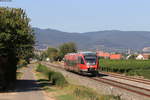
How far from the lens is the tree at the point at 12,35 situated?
2636cm

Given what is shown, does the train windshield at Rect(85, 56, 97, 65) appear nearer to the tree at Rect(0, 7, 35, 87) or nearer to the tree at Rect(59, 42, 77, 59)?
the tree at Rect(0, 7, 35, 87)

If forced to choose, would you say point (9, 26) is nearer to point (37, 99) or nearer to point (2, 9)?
point (2, 9)

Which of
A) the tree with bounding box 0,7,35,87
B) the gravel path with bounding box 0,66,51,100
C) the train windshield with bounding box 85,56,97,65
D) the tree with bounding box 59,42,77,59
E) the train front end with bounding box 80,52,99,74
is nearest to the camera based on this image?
the gravel path with bounding box 0,66,51,100

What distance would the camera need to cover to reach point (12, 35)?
2691 centimetres

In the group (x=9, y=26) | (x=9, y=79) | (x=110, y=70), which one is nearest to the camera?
(x=9, y=26)

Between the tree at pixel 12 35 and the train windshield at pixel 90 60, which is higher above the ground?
the tree at pixel 12 35

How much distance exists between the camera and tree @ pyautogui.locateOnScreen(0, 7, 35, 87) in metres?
26.4

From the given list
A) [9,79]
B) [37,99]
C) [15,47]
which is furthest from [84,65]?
[37,99]

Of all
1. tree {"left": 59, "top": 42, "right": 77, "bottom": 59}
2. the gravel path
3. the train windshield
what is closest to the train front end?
the train windshield

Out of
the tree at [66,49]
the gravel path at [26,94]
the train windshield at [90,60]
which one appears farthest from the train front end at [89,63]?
the tree at [66,49]

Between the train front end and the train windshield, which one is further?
the train windshield

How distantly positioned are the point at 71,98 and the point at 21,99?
102 inches

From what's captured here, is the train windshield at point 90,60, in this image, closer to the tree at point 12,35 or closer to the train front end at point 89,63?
the train front end at point 89,63

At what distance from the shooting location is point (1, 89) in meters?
27.5
